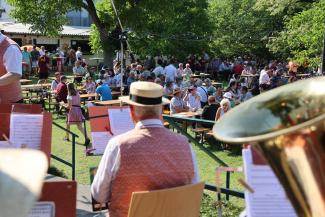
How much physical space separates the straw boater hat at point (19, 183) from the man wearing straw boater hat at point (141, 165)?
1.98 metres

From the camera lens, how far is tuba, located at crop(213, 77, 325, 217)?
230cm

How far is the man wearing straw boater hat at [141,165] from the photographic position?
10.4 feet

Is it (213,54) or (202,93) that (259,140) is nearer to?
(202,93)

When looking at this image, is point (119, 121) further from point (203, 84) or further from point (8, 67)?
point (203, 84)

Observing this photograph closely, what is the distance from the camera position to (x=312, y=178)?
234 centimetres

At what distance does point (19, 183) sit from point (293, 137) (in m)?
1.55

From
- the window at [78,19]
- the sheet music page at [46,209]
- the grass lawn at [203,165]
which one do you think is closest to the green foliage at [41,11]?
the grass lawn at [203,165]

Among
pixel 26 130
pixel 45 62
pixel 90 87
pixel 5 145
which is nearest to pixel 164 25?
pixel 45 62

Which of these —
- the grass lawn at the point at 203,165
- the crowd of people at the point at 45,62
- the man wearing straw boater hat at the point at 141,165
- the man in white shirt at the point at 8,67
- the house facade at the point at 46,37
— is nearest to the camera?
the man wearing straw boater hat at the point at 141,165

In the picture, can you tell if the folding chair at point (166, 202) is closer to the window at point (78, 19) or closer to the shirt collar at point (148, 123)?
the shirt collar at point (148, 123)

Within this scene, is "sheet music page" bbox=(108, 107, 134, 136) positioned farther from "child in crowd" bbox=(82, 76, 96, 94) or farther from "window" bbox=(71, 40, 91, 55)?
"window" bbox=(71, 40, 91, 55)

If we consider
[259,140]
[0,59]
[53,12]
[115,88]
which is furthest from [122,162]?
[53,12]

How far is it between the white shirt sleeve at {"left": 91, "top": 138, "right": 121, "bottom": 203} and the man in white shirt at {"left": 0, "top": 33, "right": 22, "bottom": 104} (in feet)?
6.89

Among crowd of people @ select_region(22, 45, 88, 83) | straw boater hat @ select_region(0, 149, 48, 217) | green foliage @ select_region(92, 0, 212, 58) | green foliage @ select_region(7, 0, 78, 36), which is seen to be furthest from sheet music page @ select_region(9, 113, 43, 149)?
green foliage @ select_region(7, 0, 78, 36)
